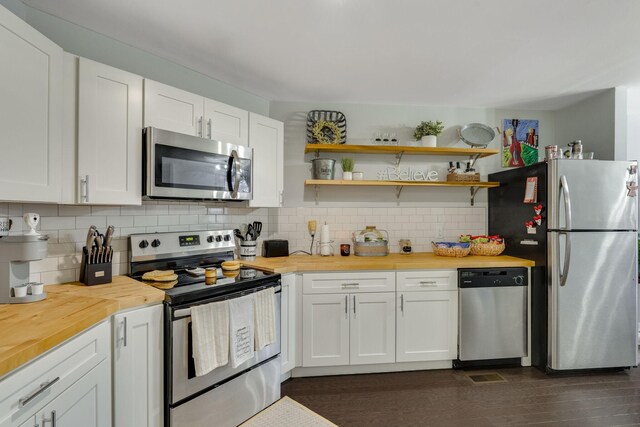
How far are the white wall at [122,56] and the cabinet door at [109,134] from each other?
41 centimetres

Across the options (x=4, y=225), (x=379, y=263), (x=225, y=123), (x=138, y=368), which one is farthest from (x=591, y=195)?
(x=4, y=225)

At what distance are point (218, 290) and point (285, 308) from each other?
2.43ft

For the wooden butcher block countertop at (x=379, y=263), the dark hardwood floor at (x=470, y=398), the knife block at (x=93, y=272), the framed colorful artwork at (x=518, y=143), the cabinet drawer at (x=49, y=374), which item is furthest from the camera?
the framed colorful artwork at (x=518, y=143)

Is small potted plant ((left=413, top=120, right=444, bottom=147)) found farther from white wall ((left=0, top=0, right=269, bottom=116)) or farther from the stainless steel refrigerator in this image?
white wall ((left=0, top=0, right=269, bottom=116))

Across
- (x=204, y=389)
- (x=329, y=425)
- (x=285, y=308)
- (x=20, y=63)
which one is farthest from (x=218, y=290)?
(x=20, y=63)

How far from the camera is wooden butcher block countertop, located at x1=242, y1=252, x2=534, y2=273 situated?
259 centimetres

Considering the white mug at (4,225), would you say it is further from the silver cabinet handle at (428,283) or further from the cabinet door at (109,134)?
the silver cabinet handle at (428,283)

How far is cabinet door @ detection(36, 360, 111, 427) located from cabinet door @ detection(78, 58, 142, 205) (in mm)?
909

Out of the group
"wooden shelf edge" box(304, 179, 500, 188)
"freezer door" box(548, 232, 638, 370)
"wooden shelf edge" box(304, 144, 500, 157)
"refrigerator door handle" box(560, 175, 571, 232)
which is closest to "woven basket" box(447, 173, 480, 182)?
"wooden shelf edge" box(304, 179, 500, 188)

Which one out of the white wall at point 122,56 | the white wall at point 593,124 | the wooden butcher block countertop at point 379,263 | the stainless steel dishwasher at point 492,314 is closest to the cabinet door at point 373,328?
the wooden butcher block countertop at point 379,263

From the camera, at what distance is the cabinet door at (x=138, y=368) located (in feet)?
5.05

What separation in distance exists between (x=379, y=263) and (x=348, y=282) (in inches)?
12.1

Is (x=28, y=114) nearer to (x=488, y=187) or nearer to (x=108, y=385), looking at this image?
(x=108, y=385)

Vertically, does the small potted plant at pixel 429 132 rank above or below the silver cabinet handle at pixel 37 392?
above
